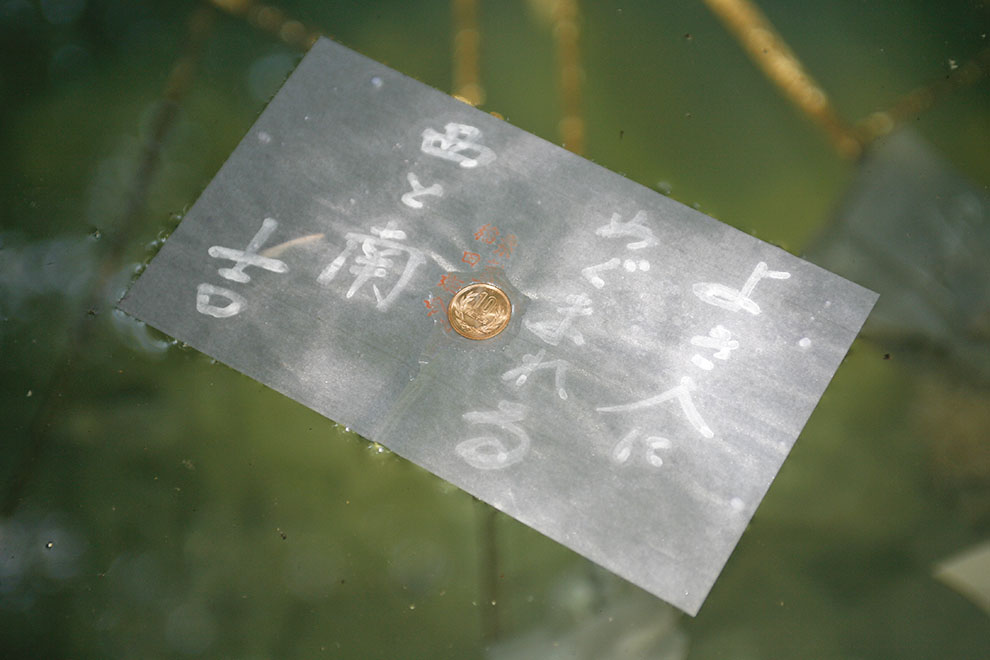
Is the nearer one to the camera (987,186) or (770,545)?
(770,545)

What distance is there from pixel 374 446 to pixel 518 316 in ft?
1.95

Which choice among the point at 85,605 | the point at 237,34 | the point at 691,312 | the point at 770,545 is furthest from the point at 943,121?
the point at 85,605

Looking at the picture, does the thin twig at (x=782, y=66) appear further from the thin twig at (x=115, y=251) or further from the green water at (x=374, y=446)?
the thin twig at (x=115, y=251)

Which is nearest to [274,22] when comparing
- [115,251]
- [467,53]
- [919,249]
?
[467,53]

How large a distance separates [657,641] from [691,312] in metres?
0.98

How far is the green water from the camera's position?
246 cm

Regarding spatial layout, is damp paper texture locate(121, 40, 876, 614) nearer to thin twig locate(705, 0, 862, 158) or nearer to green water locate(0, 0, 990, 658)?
green water locate(0, 0, 990, 658)

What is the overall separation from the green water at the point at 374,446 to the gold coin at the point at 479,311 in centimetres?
46

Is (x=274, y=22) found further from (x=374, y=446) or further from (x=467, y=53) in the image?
(x=374, y=446)

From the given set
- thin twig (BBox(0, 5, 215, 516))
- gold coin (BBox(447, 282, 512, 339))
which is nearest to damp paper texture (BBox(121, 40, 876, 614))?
gold coin (BBox(447, 282, 512, 339))

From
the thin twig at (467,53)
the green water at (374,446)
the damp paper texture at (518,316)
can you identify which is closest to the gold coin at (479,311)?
the damp paper texture at (518,316)

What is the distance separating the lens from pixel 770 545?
97.4 inches

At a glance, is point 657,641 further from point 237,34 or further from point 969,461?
point 237,34

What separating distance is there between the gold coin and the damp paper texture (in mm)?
29
